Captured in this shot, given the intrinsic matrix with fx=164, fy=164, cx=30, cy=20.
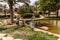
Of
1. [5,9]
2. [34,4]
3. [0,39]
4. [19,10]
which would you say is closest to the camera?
[0,39]

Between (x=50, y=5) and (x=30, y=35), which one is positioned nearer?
(x=30, y=35)

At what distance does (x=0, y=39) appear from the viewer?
1070 centimetres

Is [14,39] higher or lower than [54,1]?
lower

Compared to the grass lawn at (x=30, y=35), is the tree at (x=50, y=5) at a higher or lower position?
higher

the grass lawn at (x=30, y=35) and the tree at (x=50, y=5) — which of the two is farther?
the tree at (x=50, y=5)

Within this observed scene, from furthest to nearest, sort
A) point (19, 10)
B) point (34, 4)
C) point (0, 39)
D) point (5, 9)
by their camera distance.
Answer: point (34, 4), point (5, 9), point (19, 10), point (0, 39)

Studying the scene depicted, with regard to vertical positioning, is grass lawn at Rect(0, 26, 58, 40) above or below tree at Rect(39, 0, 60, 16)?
below

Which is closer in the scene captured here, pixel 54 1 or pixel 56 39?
pixel 56 39

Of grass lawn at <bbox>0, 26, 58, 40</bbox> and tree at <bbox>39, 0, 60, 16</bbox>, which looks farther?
tree at <bbox>39, 0, 60, 16</bbox>

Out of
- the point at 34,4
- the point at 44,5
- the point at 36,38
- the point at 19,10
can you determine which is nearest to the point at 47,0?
the point at 44,5

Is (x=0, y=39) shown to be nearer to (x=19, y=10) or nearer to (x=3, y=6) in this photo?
(x=19, y=10)

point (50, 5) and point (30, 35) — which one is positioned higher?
point (50, 5)

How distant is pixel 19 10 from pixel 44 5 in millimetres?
4724

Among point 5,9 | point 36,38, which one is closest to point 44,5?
point 5,9
